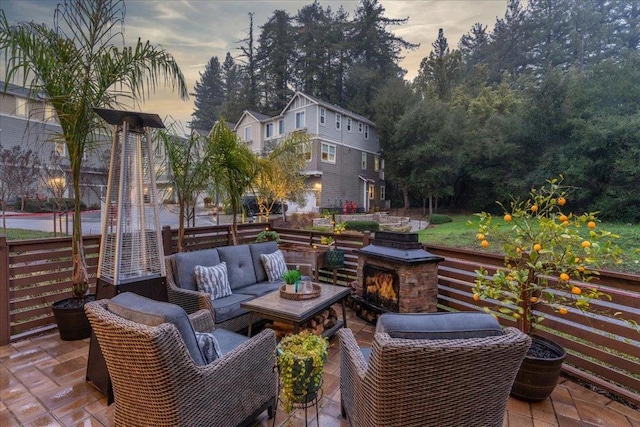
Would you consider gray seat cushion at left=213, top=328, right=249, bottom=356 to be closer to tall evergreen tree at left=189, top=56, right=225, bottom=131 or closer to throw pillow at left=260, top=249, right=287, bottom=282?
throw pillow at left=260, top=249, right=287, bottom=282

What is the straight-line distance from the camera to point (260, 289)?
12.4ft

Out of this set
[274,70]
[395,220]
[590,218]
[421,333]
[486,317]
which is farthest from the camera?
[274,70]

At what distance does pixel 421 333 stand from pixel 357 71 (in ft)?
82.6

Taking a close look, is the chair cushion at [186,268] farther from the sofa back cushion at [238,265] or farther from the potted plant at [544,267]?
the potted plant at [544,267]

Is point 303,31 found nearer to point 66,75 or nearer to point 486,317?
point 66,75

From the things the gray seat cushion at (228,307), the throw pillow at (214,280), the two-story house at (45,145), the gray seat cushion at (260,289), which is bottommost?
the gray seat cushion at (228,307)

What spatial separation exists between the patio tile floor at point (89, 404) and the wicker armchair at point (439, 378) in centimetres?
91

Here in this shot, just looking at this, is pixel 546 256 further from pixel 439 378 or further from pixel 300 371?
pixel 300 371

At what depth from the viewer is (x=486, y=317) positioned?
1.51 meters

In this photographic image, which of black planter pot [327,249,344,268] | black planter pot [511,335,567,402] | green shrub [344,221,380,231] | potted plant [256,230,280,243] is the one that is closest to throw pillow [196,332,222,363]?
black planter pot [511,335,567,402]

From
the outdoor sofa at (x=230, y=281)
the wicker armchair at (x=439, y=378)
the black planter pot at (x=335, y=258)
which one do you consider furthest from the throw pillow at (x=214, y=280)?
the wicker armchair at (x=439, y=378)

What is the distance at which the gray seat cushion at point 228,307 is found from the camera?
3.18m

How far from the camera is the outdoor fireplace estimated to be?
3520mm

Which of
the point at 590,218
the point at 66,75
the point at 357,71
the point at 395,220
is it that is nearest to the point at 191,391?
the point at 590,218
